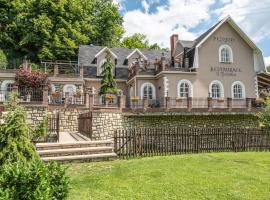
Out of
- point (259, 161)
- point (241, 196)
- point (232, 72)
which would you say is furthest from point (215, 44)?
point (241, 196)

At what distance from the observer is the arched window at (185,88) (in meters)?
23.6

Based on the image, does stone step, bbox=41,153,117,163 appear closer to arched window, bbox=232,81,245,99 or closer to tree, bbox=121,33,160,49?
arched window, bbox=232,81,245,99

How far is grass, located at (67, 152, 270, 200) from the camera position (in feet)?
20.8

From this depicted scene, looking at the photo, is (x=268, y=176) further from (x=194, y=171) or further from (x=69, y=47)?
(x=69, y=47)

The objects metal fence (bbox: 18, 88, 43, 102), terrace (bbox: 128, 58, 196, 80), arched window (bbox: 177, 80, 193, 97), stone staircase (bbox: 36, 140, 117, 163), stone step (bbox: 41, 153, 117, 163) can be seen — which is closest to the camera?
stone step (bbox: 41, 153, 117, 163)

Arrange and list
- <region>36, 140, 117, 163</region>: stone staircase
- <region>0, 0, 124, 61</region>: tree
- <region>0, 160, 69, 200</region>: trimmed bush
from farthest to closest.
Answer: <region>0, 0, 124, 61</region>: tree → <region>36, 140, 117, 163</region>: stone staircase → <region>0, 160, 69, 200</region>: trimmed bush

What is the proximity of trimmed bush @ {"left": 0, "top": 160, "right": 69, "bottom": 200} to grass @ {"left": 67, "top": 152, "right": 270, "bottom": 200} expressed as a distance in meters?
2.15

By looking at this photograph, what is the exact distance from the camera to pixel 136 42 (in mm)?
48281

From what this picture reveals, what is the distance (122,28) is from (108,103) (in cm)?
3194

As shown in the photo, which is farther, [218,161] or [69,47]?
[69,47]

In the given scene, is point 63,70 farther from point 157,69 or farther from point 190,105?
point 190,105

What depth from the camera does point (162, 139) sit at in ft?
→ 43.7

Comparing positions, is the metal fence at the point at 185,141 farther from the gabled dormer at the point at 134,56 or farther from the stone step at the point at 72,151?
the gabled dormer at the point at 134,56

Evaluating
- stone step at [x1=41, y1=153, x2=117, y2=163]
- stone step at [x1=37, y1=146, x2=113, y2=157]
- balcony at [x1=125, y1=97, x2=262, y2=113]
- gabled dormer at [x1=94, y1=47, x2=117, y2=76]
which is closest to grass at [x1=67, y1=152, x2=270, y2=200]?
stone step at [x1=41, y1=153, x2=117, y2=163]
